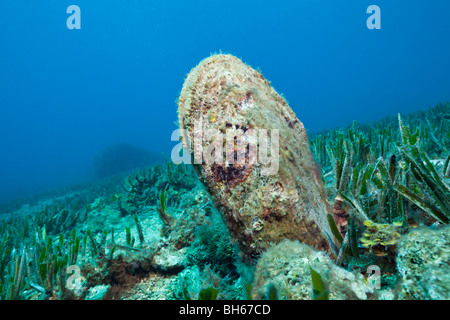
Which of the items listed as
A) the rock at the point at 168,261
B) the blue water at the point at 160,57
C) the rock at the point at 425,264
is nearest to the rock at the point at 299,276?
the rock at the point at 425,264

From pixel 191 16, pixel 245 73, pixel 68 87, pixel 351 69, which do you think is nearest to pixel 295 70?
pixel 351 69

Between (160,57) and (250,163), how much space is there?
8082 inches

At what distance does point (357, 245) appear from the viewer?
1580mm

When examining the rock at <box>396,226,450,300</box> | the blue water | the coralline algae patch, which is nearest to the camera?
the rock at <box>396,226,450,300</box>

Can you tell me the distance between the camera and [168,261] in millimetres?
2527

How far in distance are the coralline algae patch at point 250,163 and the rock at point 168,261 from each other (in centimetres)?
112

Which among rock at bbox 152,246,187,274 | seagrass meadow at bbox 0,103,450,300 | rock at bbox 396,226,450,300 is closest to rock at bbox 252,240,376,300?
seagrass meadow at bbox 0,103,450,300

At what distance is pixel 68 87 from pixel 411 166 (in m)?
207

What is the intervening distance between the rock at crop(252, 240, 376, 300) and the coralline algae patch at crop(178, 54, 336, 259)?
0.21 m

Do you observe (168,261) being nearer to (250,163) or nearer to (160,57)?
(250,163)

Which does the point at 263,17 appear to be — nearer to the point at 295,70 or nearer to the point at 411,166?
the point at 295,70

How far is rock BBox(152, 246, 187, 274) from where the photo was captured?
8.20 feet

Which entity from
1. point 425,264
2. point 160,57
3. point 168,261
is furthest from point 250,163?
point 160,57

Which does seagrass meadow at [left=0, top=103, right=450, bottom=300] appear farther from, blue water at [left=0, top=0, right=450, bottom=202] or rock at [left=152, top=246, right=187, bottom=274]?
blue water at [left=0, top=0, right=450, bottom=202]
